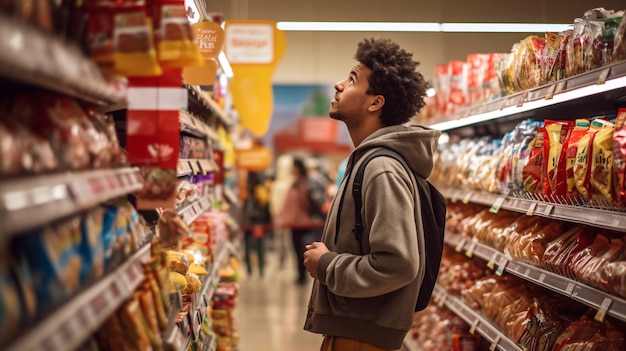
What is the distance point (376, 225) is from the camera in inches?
88.2

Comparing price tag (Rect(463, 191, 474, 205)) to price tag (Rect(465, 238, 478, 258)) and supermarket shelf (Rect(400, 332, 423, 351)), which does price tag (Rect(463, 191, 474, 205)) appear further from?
supermarket shelf (Rect(400, 332, 423, 351))

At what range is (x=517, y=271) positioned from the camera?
10.8ft

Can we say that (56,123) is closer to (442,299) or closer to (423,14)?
(442,299)

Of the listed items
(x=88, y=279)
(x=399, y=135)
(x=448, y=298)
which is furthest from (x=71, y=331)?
(x=448, y=298)

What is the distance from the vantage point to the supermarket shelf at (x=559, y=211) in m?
2.39

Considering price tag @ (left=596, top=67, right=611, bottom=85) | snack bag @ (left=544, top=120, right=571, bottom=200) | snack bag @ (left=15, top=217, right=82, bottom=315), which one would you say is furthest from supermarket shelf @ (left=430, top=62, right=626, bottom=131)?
snack bag @ (left=15, top=217, right=82, bottom=315)

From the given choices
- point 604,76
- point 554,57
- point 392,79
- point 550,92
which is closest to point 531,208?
point 550,92

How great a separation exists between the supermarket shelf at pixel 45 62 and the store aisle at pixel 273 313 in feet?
14.2

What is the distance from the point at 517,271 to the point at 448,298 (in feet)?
4.23

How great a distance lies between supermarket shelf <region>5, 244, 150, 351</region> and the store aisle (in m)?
4.10

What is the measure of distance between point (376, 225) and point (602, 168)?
3.09ft

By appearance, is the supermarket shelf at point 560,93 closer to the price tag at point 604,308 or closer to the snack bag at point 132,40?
the price tag at point 604,308

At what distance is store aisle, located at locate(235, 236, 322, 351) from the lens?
5887 millimetres

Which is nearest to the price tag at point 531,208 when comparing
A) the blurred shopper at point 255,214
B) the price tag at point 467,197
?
the price tag at point 467,197
